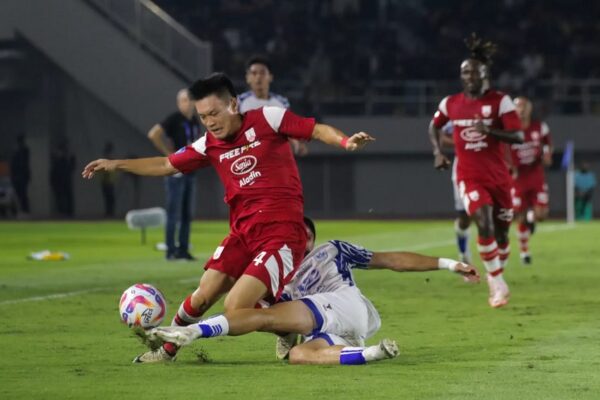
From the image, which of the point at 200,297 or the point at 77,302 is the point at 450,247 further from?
the point at 200,297

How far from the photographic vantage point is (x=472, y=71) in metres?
14.6

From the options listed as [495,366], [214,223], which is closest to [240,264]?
[495,366]

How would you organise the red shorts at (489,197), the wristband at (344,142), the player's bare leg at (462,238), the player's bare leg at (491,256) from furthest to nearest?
the player's bare leg at (462,238) → the red shorts at (489,197) → the player's bare leg at (491,256) → the wristband at (344,142)

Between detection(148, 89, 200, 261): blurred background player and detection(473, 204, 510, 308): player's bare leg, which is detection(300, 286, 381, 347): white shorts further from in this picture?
detection(148, 89, 200, 261): blurred background player

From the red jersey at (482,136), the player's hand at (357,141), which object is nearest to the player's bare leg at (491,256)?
the red jersey at (482,136)

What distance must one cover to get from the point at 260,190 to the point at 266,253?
0.49m

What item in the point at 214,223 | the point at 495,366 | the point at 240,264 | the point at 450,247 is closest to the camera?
the point at 495,366

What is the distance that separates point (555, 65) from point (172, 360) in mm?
35656

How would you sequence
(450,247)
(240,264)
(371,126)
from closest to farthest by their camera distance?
(240,264) → (450,247) → (371,126)

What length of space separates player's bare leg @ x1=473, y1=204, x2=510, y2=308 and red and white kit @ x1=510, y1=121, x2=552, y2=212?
27.4 feet

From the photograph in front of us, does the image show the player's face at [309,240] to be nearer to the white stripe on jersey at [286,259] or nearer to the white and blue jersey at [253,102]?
the white stripe on jersey at [286,259]

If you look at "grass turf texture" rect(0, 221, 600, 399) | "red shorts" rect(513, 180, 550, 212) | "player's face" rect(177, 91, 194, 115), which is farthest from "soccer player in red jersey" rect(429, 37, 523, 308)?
"red shorts" rect(513, 180, 550, 212)

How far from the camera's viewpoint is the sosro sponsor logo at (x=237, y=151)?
380 inches

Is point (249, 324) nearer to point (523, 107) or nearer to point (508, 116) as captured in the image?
point (508, 116)
